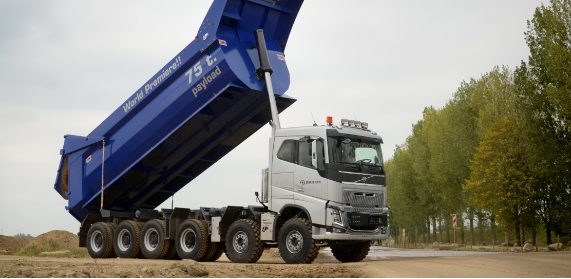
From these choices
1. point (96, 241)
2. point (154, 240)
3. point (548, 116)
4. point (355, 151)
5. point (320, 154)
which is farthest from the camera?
point (548, 116)

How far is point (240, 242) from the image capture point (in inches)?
611

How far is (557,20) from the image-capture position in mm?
31328

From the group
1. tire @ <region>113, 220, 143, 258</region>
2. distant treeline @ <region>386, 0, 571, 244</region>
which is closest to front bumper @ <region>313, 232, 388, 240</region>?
tire @ <region>113, 220, 143, 258</region>

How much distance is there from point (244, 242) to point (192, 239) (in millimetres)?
1990

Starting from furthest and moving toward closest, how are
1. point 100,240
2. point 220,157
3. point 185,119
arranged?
point 100,240, point 220,157, point 185,119

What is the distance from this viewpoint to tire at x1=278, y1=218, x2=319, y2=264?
14.2 meters

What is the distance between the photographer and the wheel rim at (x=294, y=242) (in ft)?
47.3

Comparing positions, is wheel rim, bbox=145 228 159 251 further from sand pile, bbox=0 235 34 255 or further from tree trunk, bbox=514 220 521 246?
tree trunk, bbox=514 220 521 246

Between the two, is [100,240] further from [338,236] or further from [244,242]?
[338,236]

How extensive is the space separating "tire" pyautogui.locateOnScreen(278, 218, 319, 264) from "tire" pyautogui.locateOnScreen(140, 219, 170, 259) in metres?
3.83

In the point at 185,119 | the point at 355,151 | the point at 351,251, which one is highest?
the point at 185,119

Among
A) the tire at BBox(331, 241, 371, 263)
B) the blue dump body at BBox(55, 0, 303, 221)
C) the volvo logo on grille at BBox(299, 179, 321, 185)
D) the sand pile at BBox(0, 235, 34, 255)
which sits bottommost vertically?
the tire at BBox(331, 241, 371, 263)

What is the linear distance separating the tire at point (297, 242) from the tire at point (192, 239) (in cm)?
241

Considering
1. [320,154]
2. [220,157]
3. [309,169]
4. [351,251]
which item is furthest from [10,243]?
[320,154]
